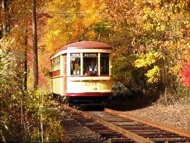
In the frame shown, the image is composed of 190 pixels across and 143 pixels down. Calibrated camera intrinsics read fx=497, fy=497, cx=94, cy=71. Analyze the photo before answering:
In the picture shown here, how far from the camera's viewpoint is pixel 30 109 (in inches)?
415

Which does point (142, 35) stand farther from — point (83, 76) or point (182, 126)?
point (182, 126)

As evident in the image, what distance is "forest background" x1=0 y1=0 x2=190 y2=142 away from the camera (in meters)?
9.91

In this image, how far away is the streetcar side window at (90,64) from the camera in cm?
2175

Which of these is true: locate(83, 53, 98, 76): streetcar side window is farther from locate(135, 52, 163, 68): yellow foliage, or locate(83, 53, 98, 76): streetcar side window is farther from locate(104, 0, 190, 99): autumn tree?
locate(135, 52, 163, 68): yellow foliage

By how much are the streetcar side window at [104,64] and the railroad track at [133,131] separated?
15.3ft

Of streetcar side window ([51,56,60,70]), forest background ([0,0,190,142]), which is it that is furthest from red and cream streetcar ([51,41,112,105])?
streetcar side window ([51,56,60,70])

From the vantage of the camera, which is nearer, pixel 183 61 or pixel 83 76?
pixel 183 61

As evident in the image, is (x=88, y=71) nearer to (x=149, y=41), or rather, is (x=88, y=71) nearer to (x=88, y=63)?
(x=88, y=63)

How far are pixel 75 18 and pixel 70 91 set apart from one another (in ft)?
37.8

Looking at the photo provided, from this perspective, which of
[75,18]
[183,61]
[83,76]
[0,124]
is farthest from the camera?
[75,18]

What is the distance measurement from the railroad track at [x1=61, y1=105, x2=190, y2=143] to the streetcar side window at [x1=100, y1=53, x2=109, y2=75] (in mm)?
4656

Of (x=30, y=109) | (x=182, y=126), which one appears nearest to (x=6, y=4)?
(x=182, y=126)

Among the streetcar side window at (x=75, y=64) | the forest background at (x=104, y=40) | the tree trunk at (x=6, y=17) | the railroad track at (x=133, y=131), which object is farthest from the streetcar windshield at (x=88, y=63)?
the tree trunk at (x=6, y=17)

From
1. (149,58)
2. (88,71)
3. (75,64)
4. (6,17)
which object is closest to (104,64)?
(88,71)
